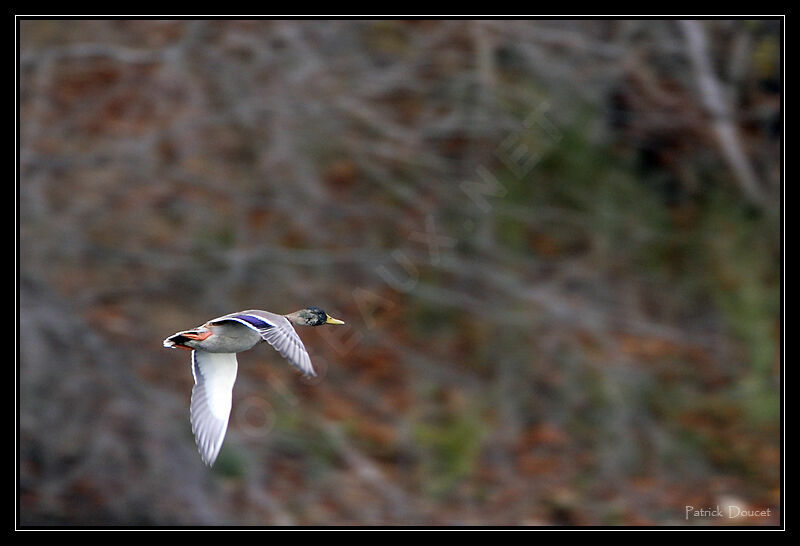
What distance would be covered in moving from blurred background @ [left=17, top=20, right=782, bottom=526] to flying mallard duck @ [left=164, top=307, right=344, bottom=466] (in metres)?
2.51

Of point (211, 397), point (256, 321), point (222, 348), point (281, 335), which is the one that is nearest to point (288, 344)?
point (281, 335)

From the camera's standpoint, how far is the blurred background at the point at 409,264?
531 centimetres

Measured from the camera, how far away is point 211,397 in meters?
2.56

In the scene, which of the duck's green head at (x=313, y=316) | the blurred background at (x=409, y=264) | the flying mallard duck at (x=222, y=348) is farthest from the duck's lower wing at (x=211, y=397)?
the blurred background at (x=409, y=264)

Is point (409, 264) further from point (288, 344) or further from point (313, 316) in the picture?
point (288, 344)

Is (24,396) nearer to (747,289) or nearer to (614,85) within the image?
(614,85)

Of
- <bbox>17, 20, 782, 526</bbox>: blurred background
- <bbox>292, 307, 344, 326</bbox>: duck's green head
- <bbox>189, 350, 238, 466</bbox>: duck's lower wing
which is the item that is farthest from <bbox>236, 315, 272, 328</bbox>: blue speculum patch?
<bbox>17, 20, 782, 526</bbox>: blurred background

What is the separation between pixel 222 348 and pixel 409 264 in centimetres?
399

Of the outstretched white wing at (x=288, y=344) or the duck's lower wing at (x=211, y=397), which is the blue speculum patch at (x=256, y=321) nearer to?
the outstretched white wing at (x=288, y=344)

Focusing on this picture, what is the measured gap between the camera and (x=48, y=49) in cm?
558

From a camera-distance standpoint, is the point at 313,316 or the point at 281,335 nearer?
the point at 281,335

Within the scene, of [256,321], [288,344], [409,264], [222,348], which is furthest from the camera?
[409,264]

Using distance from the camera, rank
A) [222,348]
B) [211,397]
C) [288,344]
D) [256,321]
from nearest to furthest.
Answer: [288,344] < [256,321] < [222,348] < [211,397]

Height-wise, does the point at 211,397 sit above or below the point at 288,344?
below
